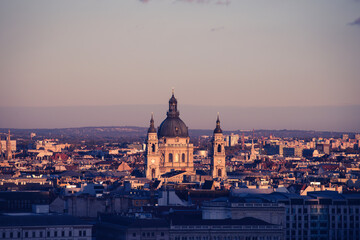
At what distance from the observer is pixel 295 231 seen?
399 ft

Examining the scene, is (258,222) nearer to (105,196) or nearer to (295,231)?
(295,231)

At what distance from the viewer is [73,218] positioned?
110 metres

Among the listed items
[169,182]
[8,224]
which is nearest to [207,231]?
[8,224]

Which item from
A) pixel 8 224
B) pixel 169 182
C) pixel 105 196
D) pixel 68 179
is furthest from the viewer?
pixel 68 179

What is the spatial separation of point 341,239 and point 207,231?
711 inches

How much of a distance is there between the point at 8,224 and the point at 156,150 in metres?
92.3

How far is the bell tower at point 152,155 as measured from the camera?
196 m

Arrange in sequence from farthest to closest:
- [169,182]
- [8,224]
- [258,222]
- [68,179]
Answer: [68,179]
[169,182]
[258,222]
[8,224]

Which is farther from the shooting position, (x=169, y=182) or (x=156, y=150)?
(x=156, y=150)

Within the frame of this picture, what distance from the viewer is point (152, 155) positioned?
196m

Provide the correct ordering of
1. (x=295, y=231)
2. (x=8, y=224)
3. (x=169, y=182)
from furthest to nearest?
(x=169, y=182) → (x=295, y=231) → (x=8, y=224)

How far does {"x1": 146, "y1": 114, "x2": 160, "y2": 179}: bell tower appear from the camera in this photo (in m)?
196

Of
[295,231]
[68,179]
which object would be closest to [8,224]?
[295,231]

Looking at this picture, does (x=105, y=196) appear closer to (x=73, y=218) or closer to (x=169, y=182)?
(x=73, y=218)
